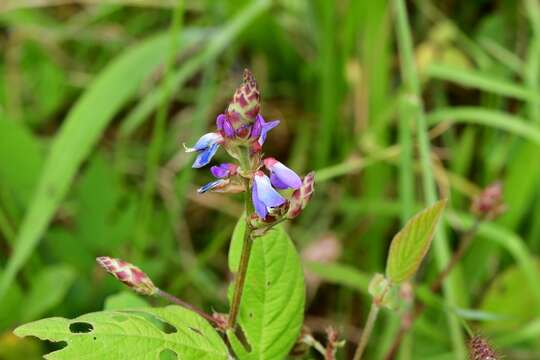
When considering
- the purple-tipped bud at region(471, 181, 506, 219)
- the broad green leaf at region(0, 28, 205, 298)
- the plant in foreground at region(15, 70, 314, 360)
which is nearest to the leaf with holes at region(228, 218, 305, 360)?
the plant in foreground at region(15, 70, 314, 360)

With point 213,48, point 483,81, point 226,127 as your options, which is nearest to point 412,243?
point 226,127

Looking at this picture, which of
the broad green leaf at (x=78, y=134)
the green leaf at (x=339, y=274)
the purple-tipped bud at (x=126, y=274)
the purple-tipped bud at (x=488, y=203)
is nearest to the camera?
the purple-tipped bud at (x=126, y=274)

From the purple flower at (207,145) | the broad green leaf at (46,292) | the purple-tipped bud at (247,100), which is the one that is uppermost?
the purple-tipped bud at (247,100)

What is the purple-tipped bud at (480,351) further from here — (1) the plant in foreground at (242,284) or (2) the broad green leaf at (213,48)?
(2) the broad green leaf at (213,48)

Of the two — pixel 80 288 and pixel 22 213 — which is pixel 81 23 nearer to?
pixel 22 213

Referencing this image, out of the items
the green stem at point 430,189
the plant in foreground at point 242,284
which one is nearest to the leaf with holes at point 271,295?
the plant in foreground at point 242,284

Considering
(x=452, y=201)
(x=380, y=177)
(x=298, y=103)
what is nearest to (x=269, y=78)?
(x=298, y=103)

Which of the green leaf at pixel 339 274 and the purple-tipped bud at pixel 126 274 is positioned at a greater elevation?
the green leaf at pixel 339 274
